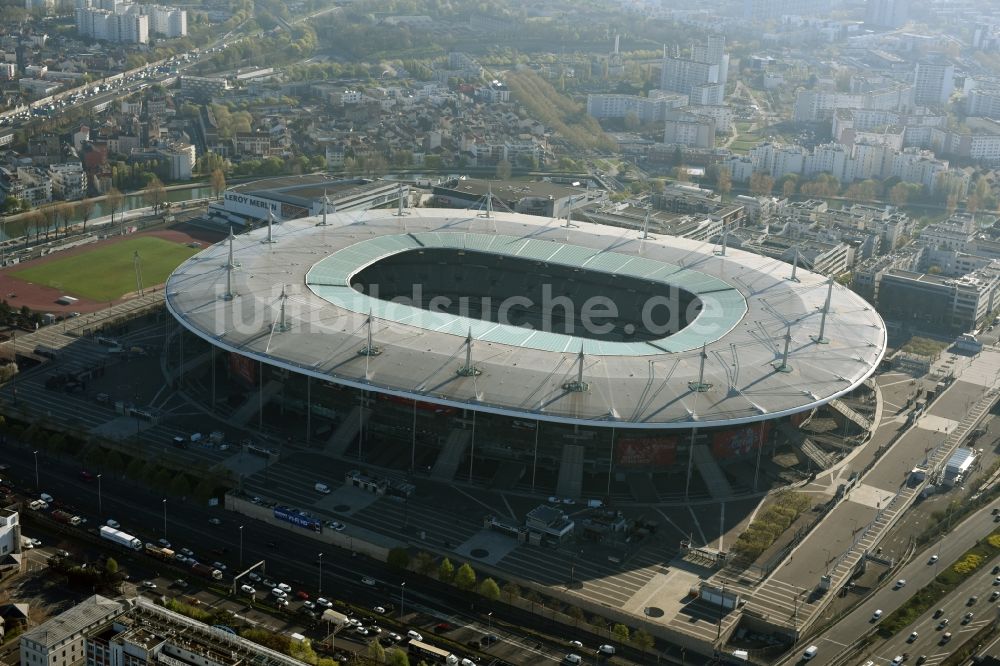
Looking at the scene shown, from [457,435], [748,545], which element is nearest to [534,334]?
[457,435]

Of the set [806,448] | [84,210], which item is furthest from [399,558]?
[84,210]

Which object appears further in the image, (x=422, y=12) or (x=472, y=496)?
(x=422, y=12)

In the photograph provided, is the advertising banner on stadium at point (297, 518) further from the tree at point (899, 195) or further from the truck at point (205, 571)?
the tree at point (899, 195)

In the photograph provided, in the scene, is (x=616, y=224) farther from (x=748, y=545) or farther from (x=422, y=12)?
(x=422, y=12)

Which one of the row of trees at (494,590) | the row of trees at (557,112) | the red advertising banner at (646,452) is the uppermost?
the row of trees at (557,112)

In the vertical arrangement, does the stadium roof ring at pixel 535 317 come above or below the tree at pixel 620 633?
above

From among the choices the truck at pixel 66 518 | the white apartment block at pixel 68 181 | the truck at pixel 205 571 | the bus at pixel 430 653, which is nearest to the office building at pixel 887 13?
the white apartment block at pixel 68 181

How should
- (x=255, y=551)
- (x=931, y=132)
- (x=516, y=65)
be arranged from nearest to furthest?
(x=255, y=551), (x=931, y=132), (x=516, y=65)
